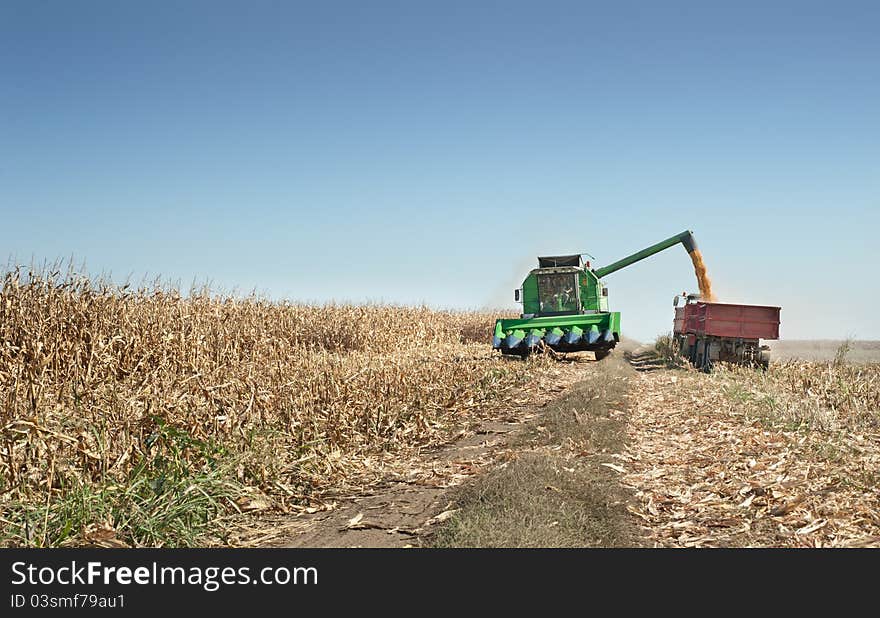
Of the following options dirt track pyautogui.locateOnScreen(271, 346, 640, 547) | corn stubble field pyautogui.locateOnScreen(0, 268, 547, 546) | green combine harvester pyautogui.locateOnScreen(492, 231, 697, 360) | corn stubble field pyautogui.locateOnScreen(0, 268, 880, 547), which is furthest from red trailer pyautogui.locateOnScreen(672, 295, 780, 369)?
dirt track pyautogui.locateOnScreen(271, 346, 640, 547)

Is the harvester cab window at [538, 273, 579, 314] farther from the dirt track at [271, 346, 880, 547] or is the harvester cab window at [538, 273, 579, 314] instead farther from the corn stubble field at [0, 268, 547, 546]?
the dirt track at [271, 346, 880, 547]

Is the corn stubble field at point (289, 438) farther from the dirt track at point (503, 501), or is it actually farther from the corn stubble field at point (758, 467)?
the dirt track at point (503, 501)

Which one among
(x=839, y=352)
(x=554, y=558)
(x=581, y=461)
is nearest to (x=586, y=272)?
(x=839, y=352)

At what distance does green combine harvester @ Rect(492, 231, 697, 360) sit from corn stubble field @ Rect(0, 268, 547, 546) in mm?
3687

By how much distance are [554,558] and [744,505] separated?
2.40m

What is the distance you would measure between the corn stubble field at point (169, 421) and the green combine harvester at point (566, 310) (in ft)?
12.1

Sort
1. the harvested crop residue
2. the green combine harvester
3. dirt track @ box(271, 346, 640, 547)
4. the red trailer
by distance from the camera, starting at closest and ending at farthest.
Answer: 1. dirt track @ box(271, 346, 640, 547)
2. the harvested crop residue
3. the red trailer
4. the green combine harvester

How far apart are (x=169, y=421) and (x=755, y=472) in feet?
18.7

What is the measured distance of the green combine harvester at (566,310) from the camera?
19750mm

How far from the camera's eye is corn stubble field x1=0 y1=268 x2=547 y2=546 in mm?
5461

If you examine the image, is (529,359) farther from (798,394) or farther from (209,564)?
(209,564)

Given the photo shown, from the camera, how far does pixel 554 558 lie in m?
4.30

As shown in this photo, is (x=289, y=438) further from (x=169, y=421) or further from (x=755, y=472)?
(x=755, y=472)

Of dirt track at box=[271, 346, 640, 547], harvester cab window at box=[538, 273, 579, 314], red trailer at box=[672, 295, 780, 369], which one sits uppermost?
harvester cab window at box=[538, 273, 579, 314]
